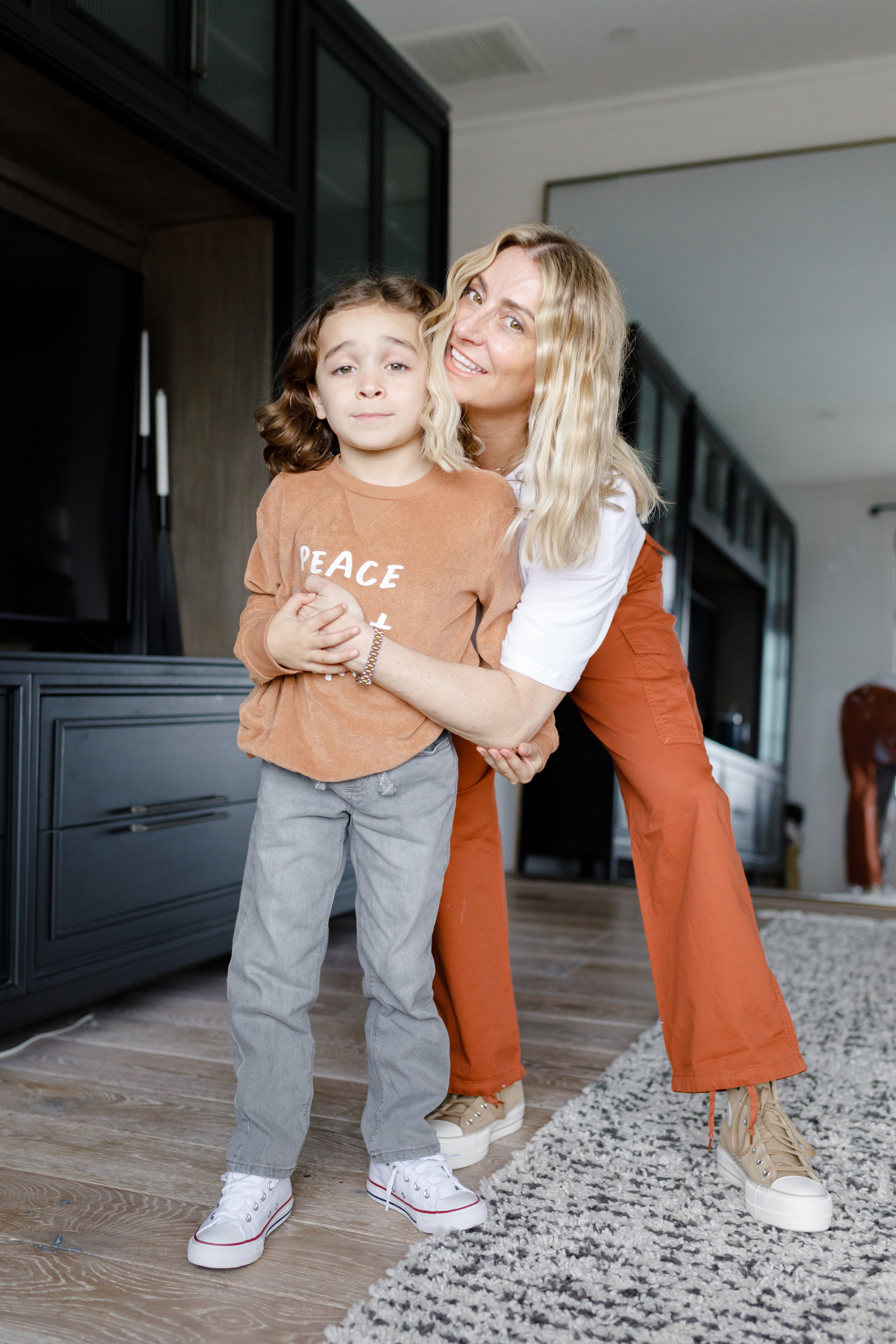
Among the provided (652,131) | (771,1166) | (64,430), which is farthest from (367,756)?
(652,131)

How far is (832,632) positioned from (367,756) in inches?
109

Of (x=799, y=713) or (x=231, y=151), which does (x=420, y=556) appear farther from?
(x=799, y=713)

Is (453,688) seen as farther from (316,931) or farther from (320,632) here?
(316,931)

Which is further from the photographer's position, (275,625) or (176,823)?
(176,823)

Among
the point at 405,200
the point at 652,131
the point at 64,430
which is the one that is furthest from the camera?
the point at 652,131

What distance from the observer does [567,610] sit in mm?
1189

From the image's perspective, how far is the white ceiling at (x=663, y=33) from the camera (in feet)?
10.1

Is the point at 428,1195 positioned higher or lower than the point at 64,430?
lower

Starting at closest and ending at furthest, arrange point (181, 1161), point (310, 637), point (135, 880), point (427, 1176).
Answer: point (310, 637), point (427, 1176), point (181, 1161), point (135, 880)

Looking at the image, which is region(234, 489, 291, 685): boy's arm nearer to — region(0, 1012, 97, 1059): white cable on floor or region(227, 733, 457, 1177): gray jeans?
region(227, 733, 457, 1177): gray jeans

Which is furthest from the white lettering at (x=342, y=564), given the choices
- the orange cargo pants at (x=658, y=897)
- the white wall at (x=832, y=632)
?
the white wall at (x=832, y=632)

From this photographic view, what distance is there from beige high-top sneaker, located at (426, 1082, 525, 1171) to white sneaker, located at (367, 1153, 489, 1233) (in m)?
0.08

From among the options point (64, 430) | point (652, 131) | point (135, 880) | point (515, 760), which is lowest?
point (135, 880)

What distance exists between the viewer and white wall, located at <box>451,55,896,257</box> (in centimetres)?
339
